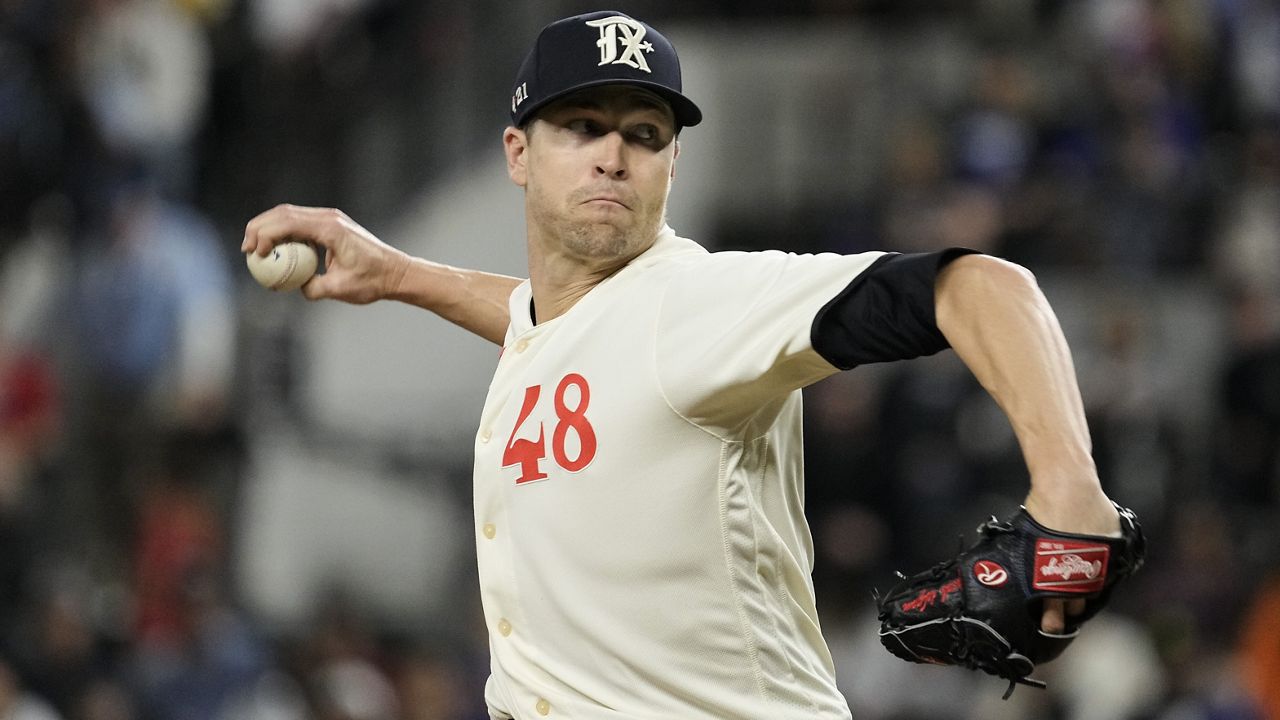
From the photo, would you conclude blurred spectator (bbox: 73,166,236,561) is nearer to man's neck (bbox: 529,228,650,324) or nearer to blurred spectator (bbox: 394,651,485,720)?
blurred spectator (bbox: 394,651,485,720)

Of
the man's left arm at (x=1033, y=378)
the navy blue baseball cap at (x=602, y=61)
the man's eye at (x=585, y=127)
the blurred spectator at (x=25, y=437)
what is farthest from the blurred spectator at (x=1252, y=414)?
the man's left arm at (x=1033, y=378)

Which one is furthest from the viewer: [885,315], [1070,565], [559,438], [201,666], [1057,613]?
[201,666]

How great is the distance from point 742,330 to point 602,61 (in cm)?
74

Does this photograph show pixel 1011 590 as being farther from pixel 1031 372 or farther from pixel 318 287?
pixel 318 287

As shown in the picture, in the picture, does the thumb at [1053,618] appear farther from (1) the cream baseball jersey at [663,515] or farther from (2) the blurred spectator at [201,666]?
(2) the blurred spectator at [201,666]

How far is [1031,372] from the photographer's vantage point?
274cm

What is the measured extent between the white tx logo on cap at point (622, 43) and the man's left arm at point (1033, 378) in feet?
3.25

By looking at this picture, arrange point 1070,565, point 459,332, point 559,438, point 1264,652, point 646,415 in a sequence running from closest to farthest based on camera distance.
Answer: point 1070,565 < point 646,415 < point 559,438 < point 1264,652 < point 459,332

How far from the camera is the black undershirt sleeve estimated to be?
9.54 ft

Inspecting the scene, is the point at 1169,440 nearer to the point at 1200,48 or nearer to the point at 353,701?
the point at 1200,48

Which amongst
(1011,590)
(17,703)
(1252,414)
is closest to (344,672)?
(17,703)

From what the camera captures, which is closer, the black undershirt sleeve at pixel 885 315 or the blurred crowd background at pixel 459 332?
the black undershirt sleeve at pixel 885 315

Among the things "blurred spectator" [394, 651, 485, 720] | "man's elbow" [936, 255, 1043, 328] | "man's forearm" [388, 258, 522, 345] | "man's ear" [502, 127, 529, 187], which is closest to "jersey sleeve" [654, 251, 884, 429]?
"man's elbow" [936, 255, 1043, 328]

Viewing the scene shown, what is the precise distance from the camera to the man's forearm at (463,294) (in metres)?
4.51
